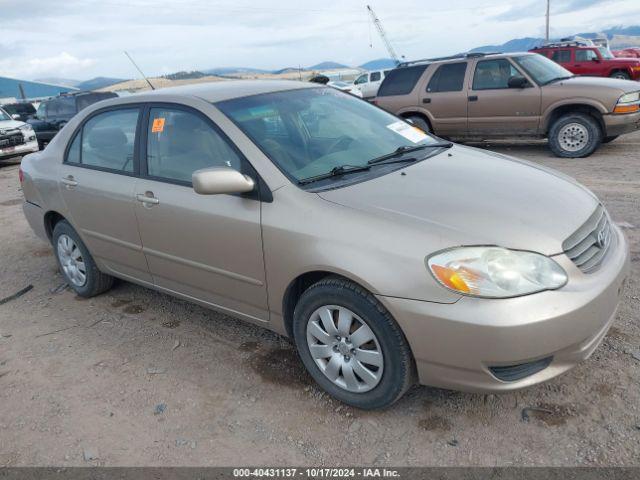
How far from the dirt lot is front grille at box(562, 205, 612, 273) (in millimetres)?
705

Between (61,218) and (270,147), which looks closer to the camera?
(270,147)

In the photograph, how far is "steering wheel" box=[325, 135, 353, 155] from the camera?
3.25m

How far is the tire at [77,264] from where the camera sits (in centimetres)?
433

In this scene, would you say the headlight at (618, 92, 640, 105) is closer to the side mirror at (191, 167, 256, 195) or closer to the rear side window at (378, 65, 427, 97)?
the rear side window at (378, 65, 427, 97)

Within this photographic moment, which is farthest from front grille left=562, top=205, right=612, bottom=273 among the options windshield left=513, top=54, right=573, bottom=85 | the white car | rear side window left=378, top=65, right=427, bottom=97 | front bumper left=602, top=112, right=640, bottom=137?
the white car

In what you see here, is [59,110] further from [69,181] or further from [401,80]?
[69,181]

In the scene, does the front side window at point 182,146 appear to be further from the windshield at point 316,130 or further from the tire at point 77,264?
the tire at point 77,264

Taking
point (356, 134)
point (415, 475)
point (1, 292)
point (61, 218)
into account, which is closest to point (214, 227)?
point (356, 134)

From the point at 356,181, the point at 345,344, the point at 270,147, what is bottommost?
the point at 345,344

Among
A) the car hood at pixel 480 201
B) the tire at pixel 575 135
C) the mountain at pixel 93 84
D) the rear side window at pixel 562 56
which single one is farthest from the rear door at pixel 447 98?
the mountain at pixel 93 84

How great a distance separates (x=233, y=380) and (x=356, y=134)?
68.1 inches

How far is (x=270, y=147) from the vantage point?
304 cm

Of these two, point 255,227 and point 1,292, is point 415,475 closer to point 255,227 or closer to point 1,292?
point 255,227

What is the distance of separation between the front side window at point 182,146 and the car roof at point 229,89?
17 centimetres
